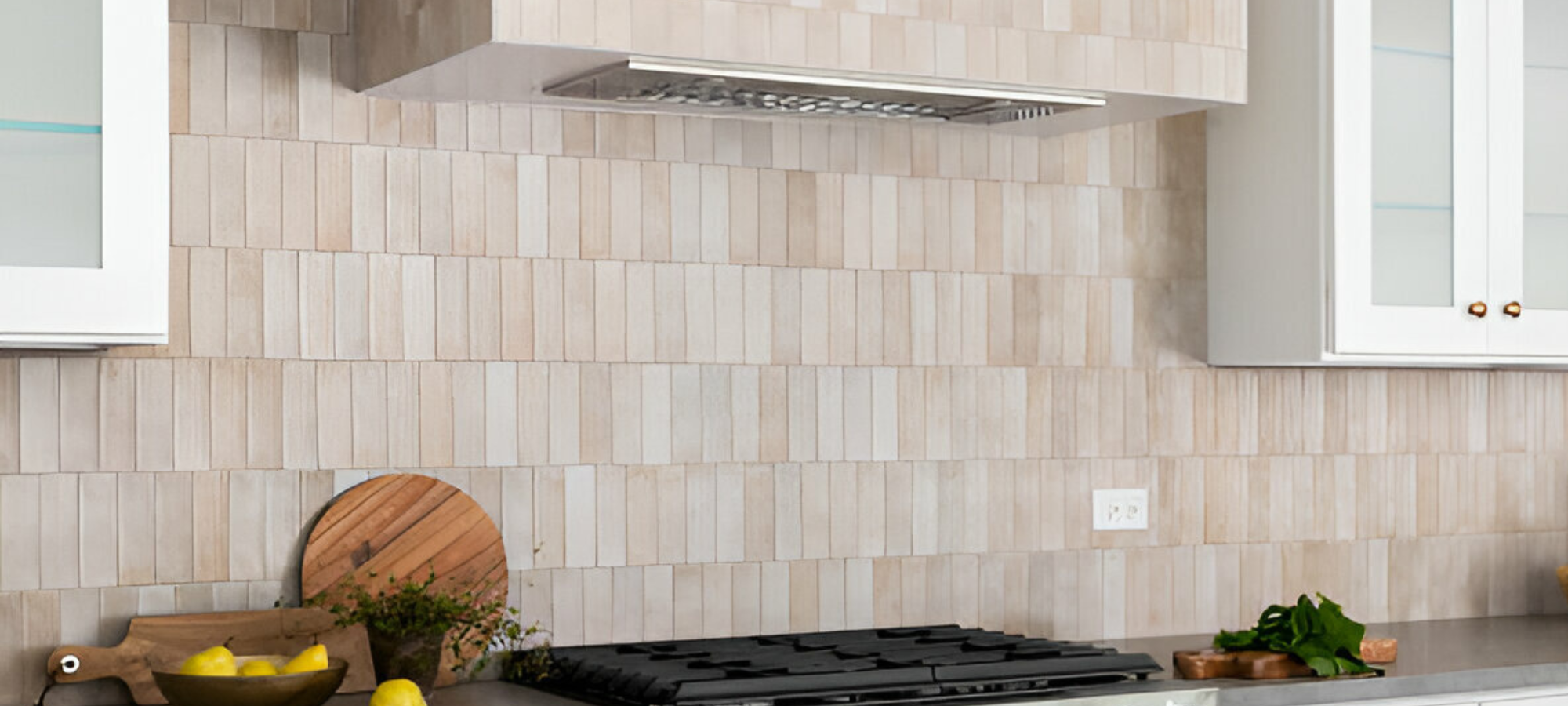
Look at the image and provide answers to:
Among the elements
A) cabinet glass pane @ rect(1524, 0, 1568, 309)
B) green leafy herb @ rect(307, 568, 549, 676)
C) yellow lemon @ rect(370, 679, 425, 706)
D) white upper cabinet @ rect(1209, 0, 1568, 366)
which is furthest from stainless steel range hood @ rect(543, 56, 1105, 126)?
cabinet glass pane @ rect(1524, 0, 1568, 309)

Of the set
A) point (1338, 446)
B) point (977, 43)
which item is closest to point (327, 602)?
point (977, 43)

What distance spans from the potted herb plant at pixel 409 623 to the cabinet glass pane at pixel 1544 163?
1984 millimetres

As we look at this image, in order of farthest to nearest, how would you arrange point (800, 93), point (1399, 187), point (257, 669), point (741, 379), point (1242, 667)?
point (1399, 187), point (741, 379), point (1242, 667), point (800, 93), point (257, 669)

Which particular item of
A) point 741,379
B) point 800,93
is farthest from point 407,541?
point 800,93

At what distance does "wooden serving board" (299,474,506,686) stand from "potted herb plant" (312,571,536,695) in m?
0.04

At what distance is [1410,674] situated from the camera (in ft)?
9.30

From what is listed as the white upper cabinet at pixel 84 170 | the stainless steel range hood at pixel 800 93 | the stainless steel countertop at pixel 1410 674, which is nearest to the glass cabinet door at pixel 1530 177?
the stainless steel countertop at pixel 1410 674

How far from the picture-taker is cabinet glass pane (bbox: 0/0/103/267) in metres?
2.17

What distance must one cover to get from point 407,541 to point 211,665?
49 centimetres

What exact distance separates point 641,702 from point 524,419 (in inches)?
22.7

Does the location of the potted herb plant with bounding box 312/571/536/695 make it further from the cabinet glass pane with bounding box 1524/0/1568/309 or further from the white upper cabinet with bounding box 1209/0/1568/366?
the cabinet glass pane with bounding box 1524/0/1568/309

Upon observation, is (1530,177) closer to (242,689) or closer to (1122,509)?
(1122,509)

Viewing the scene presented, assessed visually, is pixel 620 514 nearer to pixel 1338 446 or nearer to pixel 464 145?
pixel 464 145

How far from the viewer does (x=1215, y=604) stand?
3.41 meters
